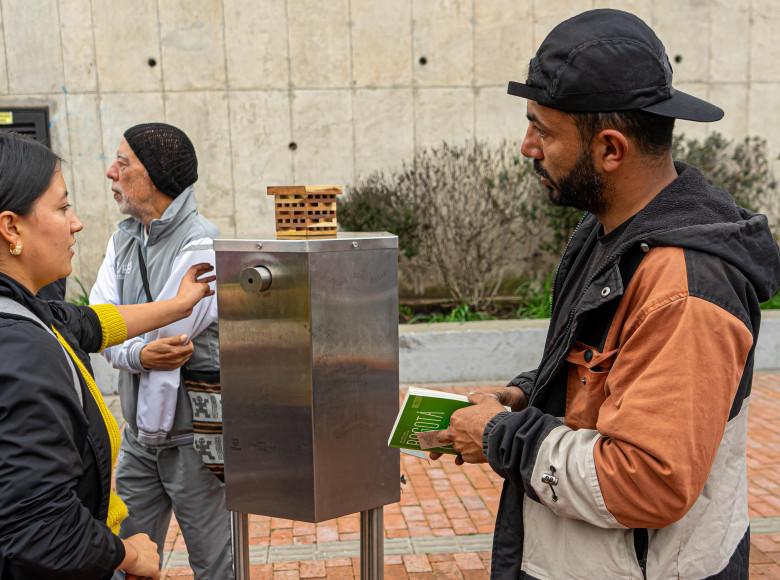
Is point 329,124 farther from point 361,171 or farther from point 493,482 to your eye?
point 493,482

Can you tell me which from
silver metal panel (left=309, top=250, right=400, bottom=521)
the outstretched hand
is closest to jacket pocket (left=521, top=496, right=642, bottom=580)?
the outstretched hand

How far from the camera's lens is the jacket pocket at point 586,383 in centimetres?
154

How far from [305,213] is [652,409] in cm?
112

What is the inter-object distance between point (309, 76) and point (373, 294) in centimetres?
662

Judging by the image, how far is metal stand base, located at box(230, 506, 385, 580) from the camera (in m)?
2.31

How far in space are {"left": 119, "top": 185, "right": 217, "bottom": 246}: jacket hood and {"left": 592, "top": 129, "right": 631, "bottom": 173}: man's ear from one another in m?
1.80

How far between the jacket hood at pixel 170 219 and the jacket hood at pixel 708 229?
1.88m

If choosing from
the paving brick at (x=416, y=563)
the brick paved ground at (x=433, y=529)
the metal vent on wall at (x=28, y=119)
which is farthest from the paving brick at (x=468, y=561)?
the metal vent on wall at (x=28, y=119)

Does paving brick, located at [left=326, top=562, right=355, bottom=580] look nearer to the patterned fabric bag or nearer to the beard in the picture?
the patterned fabric bag

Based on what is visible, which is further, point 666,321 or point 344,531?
point 344,531

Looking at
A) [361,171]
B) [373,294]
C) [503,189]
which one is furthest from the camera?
[361,171]

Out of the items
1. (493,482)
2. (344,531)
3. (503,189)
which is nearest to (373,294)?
(344,531)

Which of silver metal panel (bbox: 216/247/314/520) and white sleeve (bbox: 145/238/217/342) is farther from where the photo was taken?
white sleeve (bbox: 145/238/217/342)

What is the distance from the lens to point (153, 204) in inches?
114
